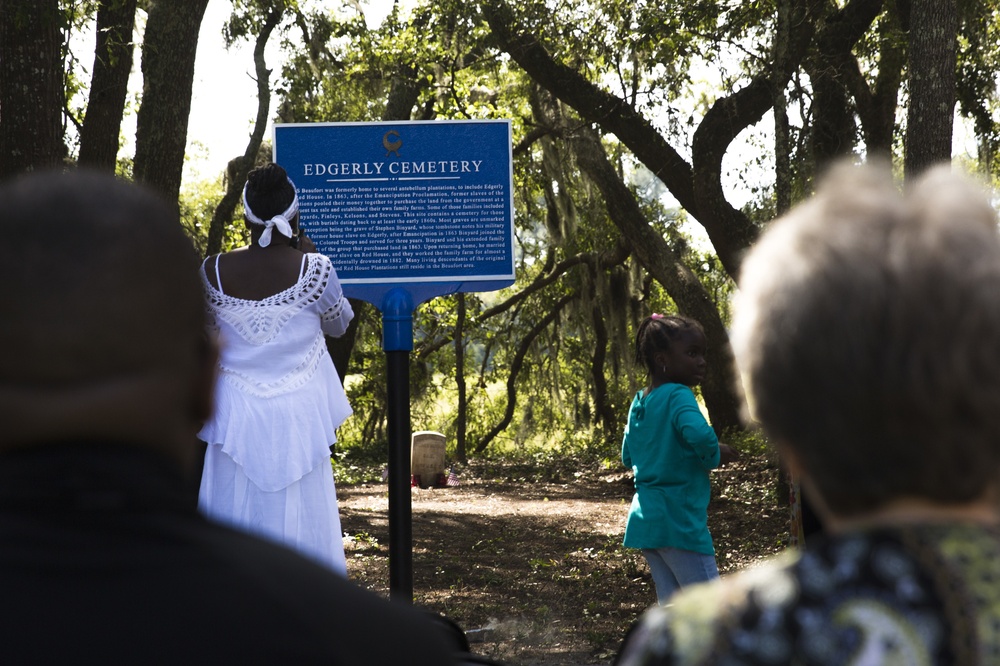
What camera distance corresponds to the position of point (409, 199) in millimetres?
5926

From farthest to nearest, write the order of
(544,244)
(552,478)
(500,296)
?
(500,296), (544,244), (552,478)

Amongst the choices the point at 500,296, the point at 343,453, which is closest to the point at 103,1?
the point at 343,453

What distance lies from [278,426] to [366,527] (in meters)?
6.83

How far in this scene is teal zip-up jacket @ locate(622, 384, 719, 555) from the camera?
4.70 metres

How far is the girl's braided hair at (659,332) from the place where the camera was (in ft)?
15.9

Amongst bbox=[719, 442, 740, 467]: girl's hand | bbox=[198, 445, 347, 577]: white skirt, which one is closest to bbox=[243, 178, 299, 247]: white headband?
bbox=[198, 445, 347, 577]: white skirt

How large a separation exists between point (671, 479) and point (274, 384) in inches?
69.1

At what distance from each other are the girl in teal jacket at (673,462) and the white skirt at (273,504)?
1.39m

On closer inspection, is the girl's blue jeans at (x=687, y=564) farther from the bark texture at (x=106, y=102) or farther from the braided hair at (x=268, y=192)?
the bark texture at (x=106, y=102)

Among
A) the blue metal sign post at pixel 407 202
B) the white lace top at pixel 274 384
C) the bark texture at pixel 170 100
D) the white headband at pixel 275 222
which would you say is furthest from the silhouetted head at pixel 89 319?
the bark texture at pixel 170 100

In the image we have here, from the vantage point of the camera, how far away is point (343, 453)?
19547 millimetres

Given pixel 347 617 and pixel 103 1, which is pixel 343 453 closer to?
pixel 103 1

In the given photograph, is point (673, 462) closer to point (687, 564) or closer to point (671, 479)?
point (671, 479)

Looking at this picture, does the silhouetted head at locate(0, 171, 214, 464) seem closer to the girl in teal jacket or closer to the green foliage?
the girl in teal jacket
